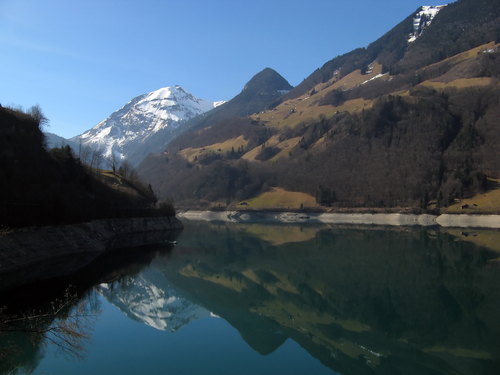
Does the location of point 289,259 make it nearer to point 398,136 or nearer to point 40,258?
point 40,258

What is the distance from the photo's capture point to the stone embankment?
23.8 meters

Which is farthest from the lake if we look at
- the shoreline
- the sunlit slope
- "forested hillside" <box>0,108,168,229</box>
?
the sunlit slope

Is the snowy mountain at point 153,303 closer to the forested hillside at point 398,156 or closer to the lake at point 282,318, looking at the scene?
the lake at point 282,318

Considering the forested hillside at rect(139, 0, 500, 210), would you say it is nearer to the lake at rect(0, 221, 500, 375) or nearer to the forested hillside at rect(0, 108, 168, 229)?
the lake at rect(0, 221, 500, 375)

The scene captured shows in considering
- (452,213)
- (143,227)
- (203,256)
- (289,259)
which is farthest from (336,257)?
(452,213)

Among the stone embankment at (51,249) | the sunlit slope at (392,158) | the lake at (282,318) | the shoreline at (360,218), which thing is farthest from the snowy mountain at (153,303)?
the sunlit slope at (392,158)

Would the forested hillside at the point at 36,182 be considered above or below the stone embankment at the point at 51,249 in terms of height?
above

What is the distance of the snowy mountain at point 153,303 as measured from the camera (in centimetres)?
1955

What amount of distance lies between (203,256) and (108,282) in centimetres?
1730

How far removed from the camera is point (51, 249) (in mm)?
30984

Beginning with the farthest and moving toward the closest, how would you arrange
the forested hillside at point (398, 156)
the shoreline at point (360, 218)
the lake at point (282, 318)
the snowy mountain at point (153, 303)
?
the forested hillside at point (398, 156), the shoreline at point (360, 218), the snowy mountain at point (153, 303), the lake at point (282, 318)

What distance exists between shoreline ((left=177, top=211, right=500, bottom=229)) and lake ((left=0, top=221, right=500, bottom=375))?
62336mm

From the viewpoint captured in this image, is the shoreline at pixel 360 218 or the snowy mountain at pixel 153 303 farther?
the shoreline at pixel 360 218

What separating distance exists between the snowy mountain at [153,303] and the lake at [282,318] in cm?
8
